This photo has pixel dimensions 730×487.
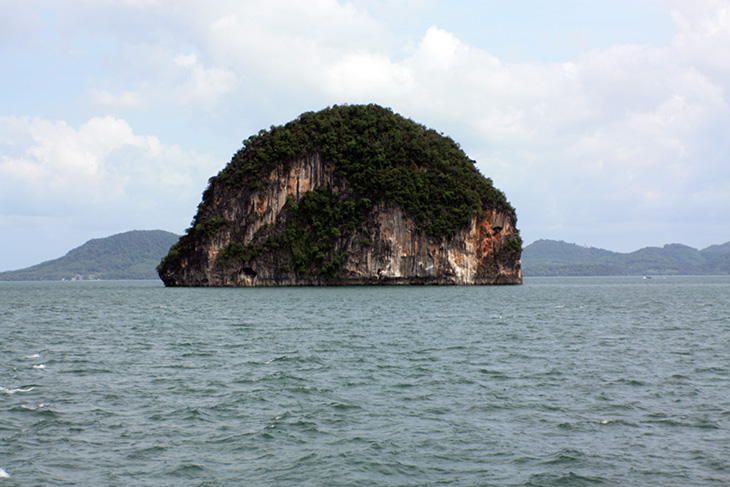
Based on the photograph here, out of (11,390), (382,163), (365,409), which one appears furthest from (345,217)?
(365,409)

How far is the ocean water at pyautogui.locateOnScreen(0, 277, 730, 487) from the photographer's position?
36.7ft

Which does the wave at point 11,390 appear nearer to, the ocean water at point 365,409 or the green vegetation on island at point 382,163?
the ocean water at point 365,409

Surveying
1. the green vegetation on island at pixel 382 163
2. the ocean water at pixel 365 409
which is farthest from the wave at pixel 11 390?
Answer: the green vegetation on island at pixel 382 163

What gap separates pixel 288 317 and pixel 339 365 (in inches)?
762

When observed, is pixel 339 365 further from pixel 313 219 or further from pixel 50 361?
pixel 313 219

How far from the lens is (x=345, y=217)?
97812mm

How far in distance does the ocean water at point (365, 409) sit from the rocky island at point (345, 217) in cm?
6462

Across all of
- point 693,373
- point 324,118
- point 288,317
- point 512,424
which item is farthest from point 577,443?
point 324,118

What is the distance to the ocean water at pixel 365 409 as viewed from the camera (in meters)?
11.2

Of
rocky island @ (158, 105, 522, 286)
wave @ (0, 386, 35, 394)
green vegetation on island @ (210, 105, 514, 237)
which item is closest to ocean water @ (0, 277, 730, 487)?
wave @ (0, 386, 35, 394)

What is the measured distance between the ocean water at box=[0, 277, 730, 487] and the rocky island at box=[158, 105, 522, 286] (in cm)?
6462

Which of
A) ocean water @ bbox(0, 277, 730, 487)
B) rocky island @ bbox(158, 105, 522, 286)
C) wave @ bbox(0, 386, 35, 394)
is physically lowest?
ocean water @ bbox(0, 277, 730, 487)

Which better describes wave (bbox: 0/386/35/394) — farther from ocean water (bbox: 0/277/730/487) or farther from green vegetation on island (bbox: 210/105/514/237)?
green vegetation on island (bbox: 210/105/514/237)

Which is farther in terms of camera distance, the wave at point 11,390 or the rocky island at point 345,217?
the rocky island at point 345,217
